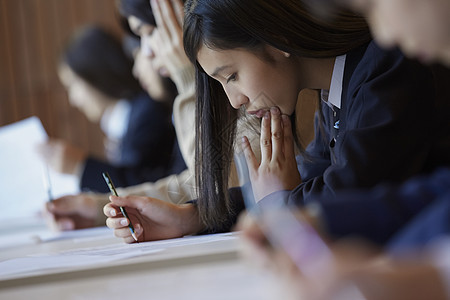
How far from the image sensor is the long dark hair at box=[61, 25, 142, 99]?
2.62m

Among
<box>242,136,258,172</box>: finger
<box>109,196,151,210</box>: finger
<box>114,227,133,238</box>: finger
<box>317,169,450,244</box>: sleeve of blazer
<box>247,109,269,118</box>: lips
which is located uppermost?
<box>317,169,450,244</box>: sleeve of blazer

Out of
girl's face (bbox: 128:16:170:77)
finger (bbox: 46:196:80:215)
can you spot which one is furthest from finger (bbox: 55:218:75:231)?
girl's face (bbox: 128:16:170:77)

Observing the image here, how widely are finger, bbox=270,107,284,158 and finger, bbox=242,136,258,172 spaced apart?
4 centimetres

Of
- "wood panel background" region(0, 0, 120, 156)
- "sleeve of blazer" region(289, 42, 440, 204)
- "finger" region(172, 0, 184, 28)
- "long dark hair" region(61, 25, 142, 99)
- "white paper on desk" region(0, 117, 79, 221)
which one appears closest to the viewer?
"sleeve of blazer" region(289, 42, 440, 204)

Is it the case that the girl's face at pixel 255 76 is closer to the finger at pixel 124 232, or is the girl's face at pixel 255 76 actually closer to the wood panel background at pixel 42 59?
the finger at pixel 124 232

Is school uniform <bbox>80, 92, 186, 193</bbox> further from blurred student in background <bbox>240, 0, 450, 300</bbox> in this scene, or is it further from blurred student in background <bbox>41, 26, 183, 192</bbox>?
blurred student in background <bbox>240, 0, 450, 300</bbox>

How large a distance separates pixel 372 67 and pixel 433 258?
0.52 metres

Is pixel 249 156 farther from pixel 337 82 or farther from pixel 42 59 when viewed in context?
pixel 42 59

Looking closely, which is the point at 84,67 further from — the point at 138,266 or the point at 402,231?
the point at 402,231

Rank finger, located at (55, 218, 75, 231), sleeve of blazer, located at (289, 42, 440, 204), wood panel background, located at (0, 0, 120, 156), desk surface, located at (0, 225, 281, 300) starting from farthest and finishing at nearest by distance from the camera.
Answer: wood panel background, located at (0, 0, 120, 156) < finger, located at (55, 218, 75, 231) < sleeve of blazer, located at (289, 42, 440, 204) < desk surface, located at (0, 225, 281, 300)

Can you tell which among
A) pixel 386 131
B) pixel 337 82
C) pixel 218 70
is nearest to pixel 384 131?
pixel 386 131

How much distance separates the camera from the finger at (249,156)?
102 centimetres

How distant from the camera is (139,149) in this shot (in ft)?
7.73

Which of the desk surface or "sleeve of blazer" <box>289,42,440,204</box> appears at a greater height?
A: the desk surface
